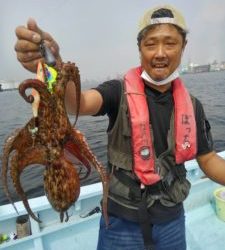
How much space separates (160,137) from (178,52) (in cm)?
93

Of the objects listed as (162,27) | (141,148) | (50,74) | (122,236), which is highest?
(162,27)

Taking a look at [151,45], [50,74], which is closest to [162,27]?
[151,45]

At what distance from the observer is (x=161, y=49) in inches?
122

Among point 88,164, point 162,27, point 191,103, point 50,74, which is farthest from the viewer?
point 191,103

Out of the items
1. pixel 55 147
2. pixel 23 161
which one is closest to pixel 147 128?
pixel 55 147

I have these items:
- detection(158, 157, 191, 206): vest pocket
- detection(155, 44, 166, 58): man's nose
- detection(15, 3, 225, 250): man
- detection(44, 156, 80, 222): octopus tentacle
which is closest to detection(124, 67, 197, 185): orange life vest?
detection(15, 3, 225, 250): man

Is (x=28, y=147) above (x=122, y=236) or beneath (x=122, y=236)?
above

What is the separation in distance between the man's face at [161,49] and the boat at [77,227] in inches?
126

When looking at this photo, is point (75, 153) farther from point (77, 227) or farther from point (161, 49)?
point (77, 227)

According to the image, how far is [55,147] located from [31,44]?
0.75 meters

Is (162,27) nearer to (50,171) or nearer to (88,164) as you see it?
(88,164)

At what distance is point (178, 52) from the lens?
319 cm

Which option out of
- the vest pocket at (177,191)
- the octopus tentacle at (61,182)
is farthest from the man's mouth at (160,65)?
the octopus tentacle at (61,182)

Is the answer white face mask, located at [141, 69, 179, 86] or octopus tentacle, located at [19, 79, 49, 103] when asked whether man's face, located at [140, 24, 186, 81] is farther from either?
octopus tentacle, located at [19, 79, 49, 103]
